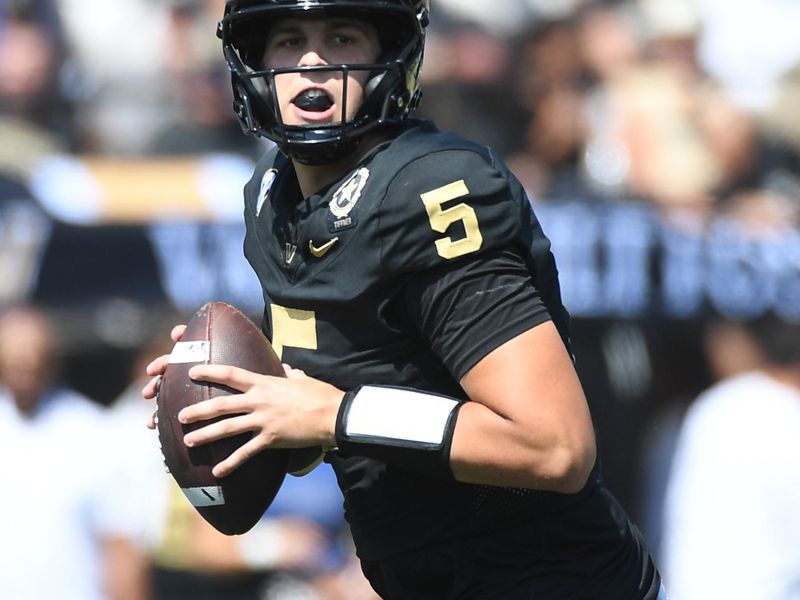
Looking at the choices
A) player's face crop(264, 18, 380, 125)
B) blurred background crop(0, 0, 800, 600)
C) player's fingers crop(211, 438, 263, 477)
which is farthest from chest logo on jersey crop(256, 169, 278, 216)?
blurred background crop(0, 0, 800, 600)

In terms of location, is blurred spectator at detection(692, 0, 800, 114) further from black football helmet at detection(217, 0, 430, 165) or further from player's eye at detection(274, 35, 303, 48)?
player's eye at detection(274, 35, 303, 48)

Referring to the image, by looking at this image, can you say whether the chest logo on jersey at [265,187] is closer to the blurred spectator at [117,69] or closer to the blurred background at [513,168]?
the blurred background at [513,168]

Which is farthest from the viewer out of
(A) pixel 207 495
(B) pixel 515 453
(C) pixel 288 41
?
(C) pixel 288 41

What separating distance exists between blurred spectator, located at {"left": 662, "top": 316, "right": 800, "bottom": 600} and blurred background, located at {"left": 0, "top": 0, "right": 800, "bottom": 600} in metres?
0.06

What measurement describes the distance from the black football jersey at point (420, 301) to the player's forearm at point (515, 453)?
10 centimetres

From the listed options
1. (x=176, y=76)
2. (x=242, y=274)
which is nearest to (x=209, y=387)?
(x=242, y=274)

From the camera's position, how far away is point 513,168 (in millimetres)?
5020

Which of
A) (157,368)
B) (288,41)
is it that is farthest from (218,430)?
(288,41)

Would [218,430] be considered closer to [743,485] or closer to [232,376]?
[232,376]

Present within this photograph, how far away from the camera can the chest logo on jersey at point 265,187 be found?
245cm

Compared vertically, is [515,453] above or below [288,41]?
below

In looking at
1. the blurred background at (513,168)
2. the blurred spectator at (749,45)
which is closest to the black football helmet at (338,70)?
the blurred background at (513,168)

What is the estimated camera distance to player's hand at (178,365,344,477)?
2062 mm

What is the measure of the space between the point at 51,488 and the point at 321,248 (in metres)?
2.94
